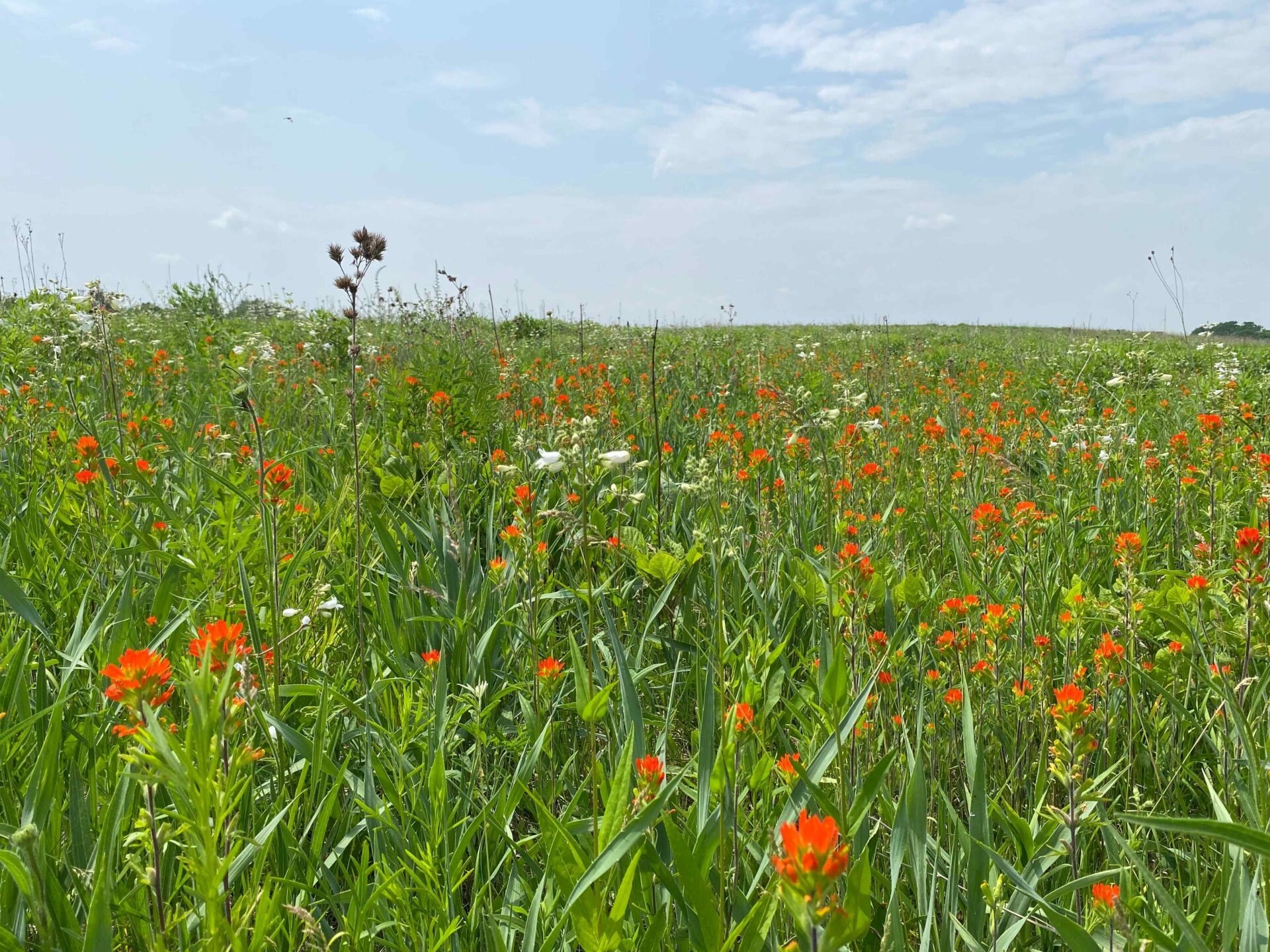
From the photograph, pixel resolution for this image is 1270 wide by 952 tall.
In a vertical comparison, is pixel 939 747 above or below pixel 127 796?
below

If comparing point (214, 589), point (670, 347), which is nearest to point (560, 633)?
point (214, 589)

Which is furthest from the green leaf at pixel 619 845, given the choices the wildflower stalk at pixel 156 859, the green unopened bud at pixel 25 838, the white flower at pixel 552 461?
the white flower at pixel 552 461

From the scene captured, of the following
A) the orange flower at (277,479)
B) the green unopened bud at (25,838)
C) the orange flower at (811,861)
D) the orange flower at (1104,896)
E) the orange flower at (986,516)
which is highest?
the orange flower at (277,479)

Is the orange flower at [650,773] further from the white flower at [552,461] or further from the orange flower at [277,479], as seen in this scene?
the orange flower at [277,479]

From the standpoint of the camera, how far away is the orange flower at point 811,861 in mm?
562

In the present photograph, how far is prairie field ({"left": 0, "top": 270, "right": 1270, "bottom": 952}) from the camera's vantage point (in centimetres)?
105

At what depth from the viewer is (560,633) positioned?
2607 millimetres

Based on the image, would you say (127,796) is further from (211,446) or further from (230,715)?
(211,446)

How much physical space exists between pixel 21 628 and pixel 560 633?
4.78ft

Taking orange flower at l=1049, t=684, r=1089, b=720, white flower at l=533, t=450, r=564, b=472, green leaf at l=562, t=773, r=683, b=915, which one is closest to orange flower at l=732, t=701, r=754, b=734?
green leaf at l=562, t=773, r=683, b=915

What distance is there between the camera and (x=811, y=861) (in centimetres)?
56

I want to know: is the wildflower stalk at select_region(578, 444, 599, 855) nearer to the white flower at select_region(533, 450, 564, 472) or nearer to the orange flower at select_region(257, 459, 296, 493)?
the white flower at select_region(533, 450, 564, 472)

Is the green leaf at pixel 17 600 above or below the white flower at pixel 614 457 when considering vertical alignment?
below

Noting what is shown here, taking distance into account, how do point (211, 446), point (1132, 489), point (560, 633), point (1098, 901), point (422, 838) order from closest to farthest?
1. point (1098, 901)
2. point (422, 838)
3. point (560, 633)
4. point (211, 446)
5. point (1132, 489)
